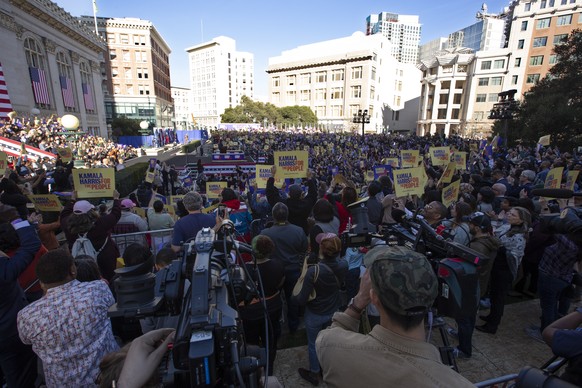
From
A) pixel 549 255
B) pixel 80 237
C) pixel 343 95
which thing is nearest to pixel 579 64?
pixel 549 255

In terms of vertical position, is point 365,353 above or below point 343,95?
below

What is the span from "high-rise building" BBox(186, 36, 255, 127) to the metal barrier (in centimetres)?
12340

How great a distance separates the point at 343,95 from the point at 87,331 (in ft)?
282

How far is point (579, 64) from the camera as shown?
69.4 feet

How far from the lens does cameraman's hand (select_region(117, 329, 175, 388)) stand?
1425mm

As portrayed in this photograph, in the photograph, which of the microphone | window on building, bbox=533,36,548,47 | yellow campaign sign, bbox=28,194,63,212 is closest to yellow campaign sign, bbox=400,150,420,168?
the microphone

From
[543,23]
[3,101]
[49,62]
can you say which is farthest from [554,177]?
[543,23]

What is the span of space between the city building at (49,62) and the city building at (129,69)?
77.2 feet

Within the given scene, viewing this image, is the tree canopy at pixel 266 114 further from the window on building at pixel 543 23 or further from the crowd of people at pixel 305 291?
the crowd of people at pixel 305 291

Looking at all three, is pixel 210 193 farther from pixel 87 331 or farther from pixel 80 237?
pixel 87 331

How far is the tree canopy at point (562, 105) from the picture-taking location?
66.4 feet

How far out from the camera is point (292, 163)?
25.9 ft

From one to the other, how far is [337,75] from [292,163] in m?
81.9

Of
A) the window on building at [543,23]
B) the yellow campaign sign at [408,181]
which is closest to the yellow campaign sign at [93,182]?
the yellow campaign sign at [408,181]
